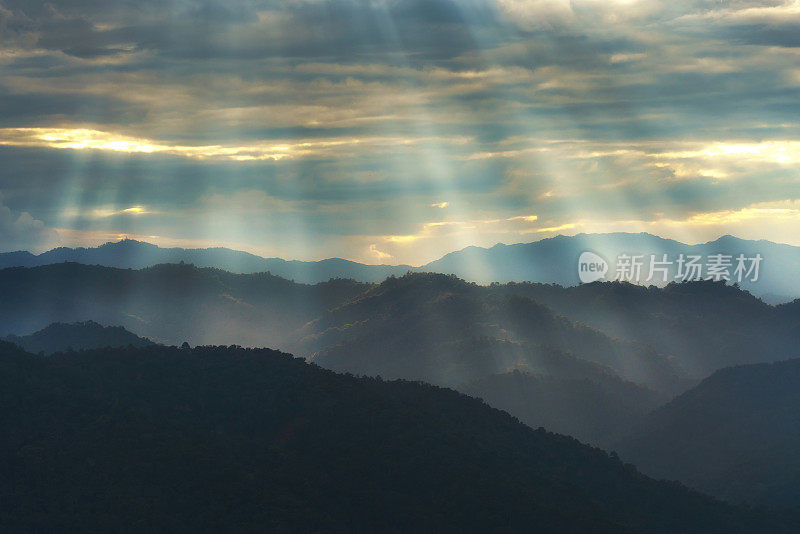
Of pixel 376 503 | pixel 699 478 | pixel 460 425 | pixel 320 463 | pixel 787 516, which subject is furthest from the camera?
pixel 699 478

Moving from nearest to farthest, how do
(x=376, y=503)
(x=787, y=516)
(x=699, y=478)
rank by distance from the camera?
(x=376, y=503) < (x=787, y=516) < (x=699, y=478)

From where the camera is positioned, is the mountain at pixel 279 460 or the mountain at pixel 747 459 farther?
the mountain at pixel 747 459

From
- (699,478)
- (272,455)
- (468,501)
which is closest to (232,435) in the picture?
(272,455)

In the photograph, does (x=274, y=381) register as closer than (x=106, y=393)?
No

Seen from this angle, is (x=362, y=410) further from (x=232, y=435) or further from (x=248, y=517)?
(x=248, y=517)

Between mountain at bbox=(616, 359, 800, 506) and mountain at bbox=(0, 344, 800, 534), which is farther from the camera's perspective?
mountain at bbox=(616, 359, 800, 506)

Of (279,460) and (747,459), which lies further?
(747,459)

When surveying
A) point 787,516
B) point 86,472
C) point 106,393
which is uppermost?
point 106,393

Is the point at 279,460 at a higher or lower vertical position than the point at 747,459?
higher
